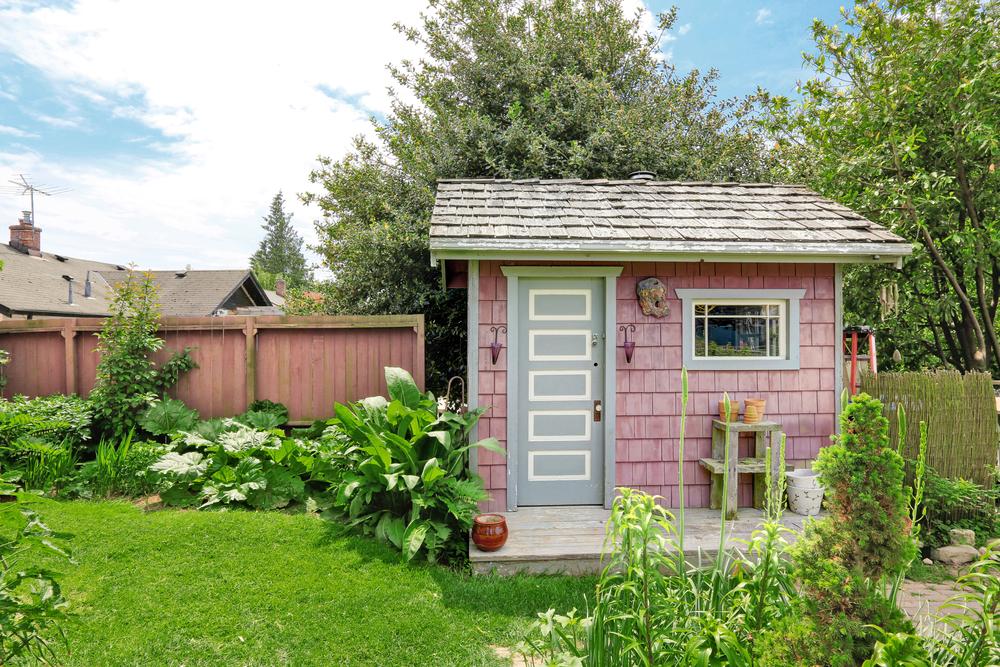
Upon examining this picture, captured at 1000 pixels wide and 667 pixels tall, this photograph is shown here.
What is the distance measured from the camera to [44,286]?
16.3 meters

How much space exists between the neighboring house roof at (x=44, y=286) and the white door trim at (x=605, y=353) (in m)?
15.5

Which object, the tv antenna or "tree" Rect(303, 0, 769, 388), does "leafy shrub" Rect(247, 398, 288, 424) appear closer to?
"tree" Rect(303, 0, 769, 388)

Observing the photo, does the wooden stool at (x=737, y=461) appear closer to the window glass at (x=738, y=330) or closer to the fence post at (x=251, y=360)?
the window glass at (x=738, y=330)

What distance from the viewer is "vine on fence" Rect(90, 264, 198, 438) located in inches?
210

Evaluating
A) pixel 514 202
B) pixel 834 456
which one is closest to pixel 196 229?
pixel 514 202

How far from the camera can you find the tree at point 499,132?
26.6ft

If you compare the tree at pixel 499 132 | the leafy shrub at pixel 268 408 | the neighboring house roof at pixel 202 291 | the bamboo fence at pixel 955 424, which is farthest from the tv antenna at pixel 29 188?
the bamboo fence at pixel 955 424

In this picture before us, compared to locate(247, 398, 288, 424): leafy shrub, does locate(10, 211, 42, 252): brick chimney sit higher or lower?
higher

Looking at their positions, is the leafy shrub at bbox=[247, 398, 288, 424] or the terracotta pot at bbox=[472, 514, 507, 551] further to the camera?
the leafy shrub at bbox=[247, 398, 288, 424]

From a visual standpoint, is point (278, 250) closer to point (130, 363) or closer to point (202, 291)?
point (202, 291)

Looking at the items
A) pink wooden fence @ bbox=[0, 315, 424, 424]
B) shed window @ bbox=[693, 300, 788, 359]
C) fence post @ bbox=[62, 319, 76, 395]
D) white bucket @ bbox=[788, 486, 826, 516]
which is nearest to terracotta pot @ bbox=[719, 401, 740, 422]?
shed window @ bbox=[693, 300, 788, 359]

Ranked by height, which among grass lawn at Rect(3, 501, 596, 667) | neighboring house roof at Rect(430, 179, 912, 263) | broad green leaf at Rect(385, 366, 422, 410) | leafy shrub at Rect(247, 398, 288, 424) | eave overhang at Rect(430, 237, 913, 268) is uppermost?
neighboring house roof at Rect(430, 179, 912, 263)

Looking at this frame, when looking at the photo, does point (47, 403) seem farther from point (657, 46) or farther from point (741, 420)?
point (657, 46)

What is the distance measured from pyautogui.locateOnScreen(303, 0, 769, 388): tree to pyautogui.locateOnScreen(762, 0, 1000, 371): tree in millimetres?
1367
